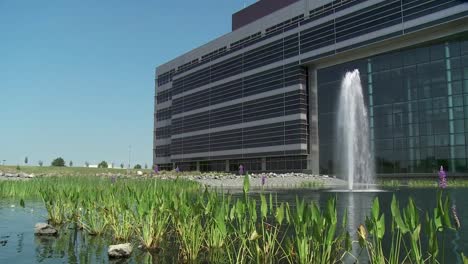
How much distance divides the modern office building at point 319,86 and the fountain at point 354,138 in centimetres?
122

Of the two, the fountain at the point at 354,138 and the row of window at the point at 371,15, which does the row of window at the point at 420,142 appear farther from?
the row of window at the point at 371,15

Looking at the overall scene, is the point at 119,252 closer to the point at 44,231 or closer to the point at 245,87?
the point at 44,231

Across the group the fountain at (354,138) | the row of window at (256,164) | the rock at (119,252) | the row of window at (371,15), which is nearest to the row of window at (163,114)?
the row of window at (256,164)

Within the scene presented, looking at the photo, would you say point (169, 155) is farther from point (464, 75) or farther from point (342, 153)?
point (464, 75)

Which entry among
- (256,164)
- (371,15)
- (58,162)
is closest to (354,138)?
(371,15)

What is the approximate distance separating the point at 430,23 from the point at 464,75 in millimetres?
6599

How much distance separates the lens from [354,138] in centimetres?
4294

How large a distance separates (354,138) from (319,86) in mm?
20172

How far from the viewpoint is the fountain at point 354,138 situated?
40719 mm

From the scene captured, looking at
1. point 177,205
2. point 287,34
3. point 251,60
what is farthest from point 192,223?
point 251,60

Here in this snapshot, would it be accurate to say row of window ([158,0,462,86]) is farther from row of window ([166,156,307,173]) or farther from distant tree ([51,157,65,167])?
distant tree ([51,157,65,167])

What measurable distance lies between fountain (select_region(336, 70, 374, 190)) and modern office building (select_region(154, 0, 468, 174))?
1.22 m

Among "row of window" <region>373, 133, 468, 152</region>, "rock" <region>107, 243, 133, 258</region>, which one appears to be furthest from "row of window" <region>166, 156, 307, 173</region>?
"rock" <region>107, 243, 133, 258</region>

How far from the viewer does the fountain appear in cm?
4072
